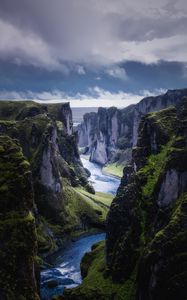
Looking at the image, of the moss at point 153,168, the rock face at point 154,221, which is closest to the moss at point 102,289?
the rock face at point 154,221

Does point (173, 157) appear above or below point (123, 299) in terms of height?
above

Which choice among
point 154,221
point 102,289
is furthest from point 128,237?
point 102,289

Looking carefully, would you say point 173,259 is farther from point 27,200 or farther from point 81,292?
point 27,200

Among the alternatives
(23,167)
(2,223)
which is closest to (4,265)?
(2,223)

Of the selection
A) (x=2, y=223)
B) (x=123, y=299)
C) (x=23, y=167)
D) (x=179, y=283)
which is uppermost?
(x=23, y=167)

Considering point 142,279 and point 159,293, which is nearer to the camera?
point 159,293

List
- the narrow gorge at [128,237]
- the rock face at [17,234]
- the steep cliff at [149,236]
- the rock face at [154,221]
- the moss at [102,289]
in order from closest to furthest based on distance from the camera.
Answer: the rock face at [17,234] < the narrow gorge at [128,237] < the rock face at [154,221] < the steep cliff at [149,236] < the moss at [102,289]

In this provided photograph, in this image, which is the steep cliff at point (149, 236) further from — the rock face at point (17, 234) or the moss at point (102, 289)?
the rock face at point (17, 234)
